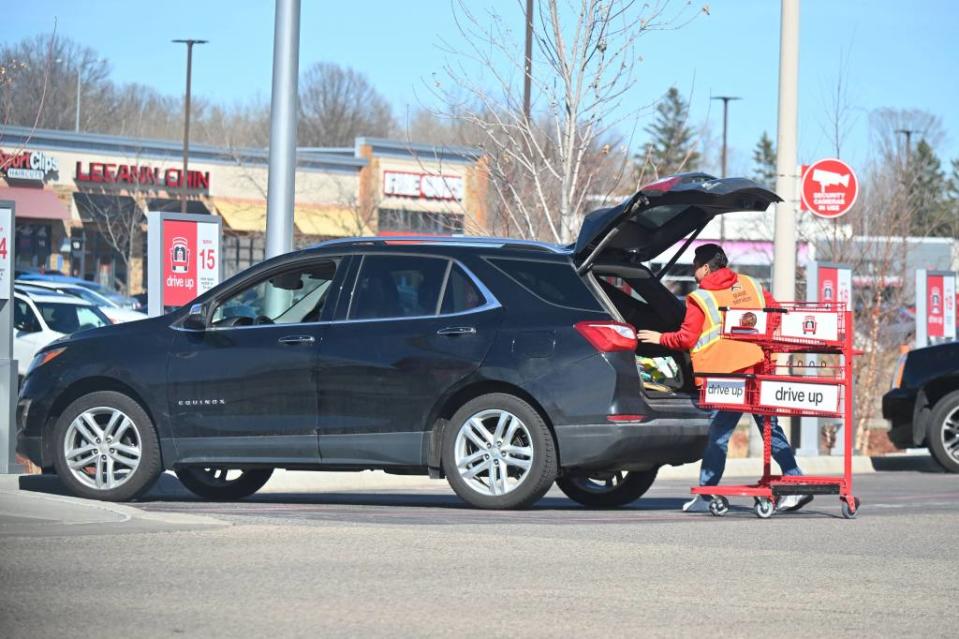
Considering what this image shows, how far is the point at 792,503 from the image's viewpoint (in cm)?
1069

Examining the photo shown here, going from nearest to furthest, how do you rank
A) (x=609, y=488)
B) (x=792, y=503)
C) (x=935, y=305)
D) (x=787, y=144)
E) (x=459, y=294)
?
(x=459, y=294) → (x=792, y=503) → (x=609, y=488) → (x=787, y=144) → (x=935, y=305)

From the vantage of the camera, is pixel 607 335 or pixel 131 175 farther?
pixel 131 175

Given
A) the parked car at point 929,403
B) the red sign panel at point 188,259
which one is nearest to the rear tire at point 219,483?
the red sign panel at point 188,259

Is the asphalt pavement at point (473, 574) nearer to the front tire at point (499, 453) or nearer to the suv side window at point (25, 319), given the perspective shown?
the front tire at point (499, 453)

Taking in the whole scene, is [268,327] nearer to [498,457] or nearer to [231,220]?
[498,457]

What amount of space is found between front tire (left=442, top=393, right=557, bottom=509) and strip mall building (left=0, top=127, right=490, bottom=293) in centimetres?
4317

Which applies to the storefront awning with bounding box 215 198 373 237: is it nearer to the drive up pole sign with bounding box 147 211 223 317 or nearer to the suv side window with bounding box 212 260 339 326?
the drive up pole sign with bounding box 147 211 223 317

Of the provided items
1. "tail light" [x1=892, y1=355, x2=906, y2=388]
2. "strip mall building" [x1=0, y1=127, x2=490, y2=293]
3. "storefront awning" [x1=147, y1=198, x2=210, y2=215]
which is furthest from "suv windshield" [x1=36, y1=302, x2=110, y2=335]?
"storefront awning" [x1=147, y1=198, x2=210, y2=215]

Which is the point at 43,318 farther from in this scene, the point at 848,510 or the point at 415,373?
the point at 848,510

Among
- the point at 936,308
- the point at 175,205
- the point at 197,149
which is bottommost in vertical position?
the point at 936,308

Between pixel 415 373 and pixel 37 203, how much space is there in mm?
47504

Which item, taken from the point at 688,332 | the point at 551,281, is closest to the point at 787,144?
the point at 688,332

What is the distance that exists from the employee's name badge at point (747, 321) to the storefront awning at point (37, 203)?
4738cm

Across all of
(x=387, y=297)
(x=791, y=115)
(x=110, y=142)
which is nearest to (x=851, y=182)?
(x=791, y=115)
